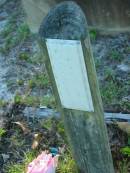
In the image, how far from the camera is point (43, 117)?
13.1ft

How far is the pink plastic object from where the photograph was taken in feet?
10.1

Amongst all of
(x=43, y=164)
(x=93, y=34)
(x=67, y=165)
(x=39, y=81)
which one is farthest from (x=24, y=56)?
(x=43, y=164)

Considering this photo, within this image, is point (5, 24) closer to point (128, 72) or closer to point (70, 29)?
point (128, 72)

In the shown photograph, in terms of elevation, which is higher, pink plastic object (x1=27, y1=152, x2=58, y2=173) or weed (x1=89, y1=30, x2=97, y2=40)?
weed (x1=89, y1=30, x2=97, y2=40)

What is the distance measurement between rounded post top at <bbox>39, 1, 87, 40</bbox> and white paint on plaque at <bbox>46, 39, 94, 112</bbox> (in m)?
0.03

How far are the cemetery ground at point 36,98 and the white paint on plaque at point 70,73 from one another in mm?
868

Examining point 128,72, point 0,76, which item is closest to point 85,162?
point 128,72

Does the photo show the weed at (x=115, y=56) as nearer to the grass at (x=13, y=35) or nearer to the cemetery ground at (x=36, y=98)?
the cemetery ground at (x=36, y=98)

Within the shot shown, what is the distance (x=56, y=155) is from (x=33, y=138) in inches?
17.1

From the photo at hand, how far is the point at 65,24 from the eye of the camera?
2.30 meters

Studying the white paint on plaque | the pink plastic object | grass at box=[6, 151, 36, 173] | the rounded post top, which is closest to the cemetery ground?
grass at box=[6, 151, 36, 173]

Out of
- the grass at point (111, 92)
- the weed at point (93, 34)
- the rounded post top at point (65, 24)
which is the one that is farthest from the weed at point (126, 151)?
the weed at point (93, 34)

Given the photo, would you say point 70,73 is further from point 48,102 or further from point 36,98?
point 36,98

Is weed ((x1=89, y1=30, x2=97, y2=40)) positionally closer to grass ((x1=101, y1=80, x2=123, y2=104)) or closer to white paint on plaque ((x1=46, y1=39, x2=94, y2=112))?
grass ((x1=101, y1=80, x2=123, y2=104))
